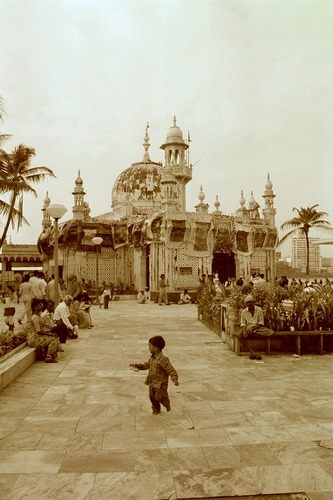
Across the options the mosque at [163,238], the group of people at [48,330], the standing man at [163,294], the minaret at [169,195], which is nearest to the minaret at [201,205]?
the mosque at [163,238]

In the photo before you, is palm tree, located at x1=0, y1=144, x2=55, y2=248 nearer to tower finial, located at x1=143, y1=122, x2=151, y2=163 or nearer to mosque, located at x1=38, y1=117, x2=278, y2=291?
mosque, located at x1=38, y1=117, x2=278, y2=291

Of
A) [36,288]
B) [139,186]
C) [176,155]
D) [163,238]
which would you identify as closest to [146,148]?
[139,186]

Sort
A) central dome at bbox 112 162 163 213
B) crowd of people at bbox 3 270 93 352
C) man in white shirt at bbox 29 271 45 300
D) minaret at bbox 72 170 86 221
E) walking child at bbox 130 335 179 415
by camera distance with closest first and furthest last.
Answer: walking child at bbox 130 335 179 415 < crowd of people at bbox 3 270 93 352 < man in white shirt at bbox 29 271 45 300 < minaret at bbox 72 170 86 221 < central dome at bbox 112 162 163 213

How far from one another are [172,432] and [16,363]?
354cm

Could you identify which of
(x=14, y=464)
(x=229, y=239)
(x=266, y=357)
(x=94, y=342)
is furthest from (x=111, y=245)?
(x=14, y=464)

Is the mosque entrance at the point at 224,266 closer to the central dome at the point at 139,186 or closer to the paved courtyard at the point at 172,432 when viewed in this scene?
the central dome at the point at 139,186

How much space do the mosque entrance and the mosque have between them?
63mm

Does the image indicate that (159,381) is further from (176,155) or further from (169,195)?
(176,155)

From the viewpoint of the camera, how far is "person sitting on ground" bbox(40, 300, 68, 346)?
10.2 m

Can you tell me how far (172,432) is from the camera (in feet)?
17.7

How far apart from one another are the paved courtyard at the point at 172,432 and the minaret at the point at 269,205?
2334cm

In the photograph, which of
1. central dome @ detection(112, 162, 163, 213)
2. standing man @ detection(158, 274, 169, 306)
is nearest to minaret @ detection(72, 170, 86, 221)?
central dome @ detection(112, 162, 163, 213)

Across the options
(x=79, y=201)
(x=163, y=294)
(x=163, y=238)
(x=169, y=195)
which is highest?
(x=79, y=201)

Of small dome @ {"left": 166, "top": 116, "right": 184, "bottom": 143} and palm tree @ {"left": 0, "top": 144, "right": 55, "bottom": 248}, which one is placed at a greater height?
small dome @ {"left": 166, "top": 116, "right": 184, "bottom": 143}
